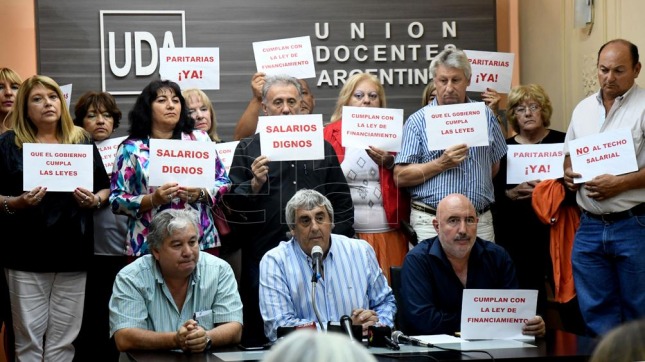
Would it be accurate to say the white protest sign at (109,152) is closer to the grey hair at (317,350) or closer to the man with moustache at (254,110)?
the man with moustache at (254,110)

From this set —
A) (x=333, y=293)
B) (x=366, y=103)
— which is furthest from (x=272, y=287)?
(x=366, y=103)

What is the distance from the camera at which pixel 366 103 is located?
5.87 m

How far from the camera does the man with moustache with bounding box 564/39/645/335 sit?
5328 mm

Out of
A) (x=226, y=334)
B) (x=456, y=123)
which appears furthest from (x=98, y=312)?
(x=456, y=123)

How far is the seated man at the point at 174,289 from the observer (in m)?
4.61

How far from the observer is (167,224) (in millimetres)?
4734

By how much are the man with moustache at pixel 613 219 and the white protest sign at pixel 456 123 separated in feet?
1.65

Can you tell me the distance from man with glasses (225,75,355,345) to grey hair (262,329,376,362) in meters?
3.82

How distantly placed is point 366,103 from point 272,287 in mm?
1491

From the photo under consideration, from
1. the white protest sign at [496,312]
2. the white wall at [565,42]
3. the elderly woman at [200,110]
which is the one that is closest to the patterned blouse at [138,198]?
the elderly woman at [200,110]

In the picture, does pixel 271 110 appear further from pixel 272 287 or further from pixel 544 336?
pixel 544 336

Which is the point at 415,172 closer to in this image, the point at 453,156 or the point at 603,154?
the point at 453,156

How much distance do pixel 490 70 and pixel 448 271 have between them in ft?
6.76

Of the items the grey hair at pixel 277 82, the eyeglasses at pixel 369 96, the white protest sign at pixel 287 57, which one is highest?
the white protest sign at pixel 287 57
